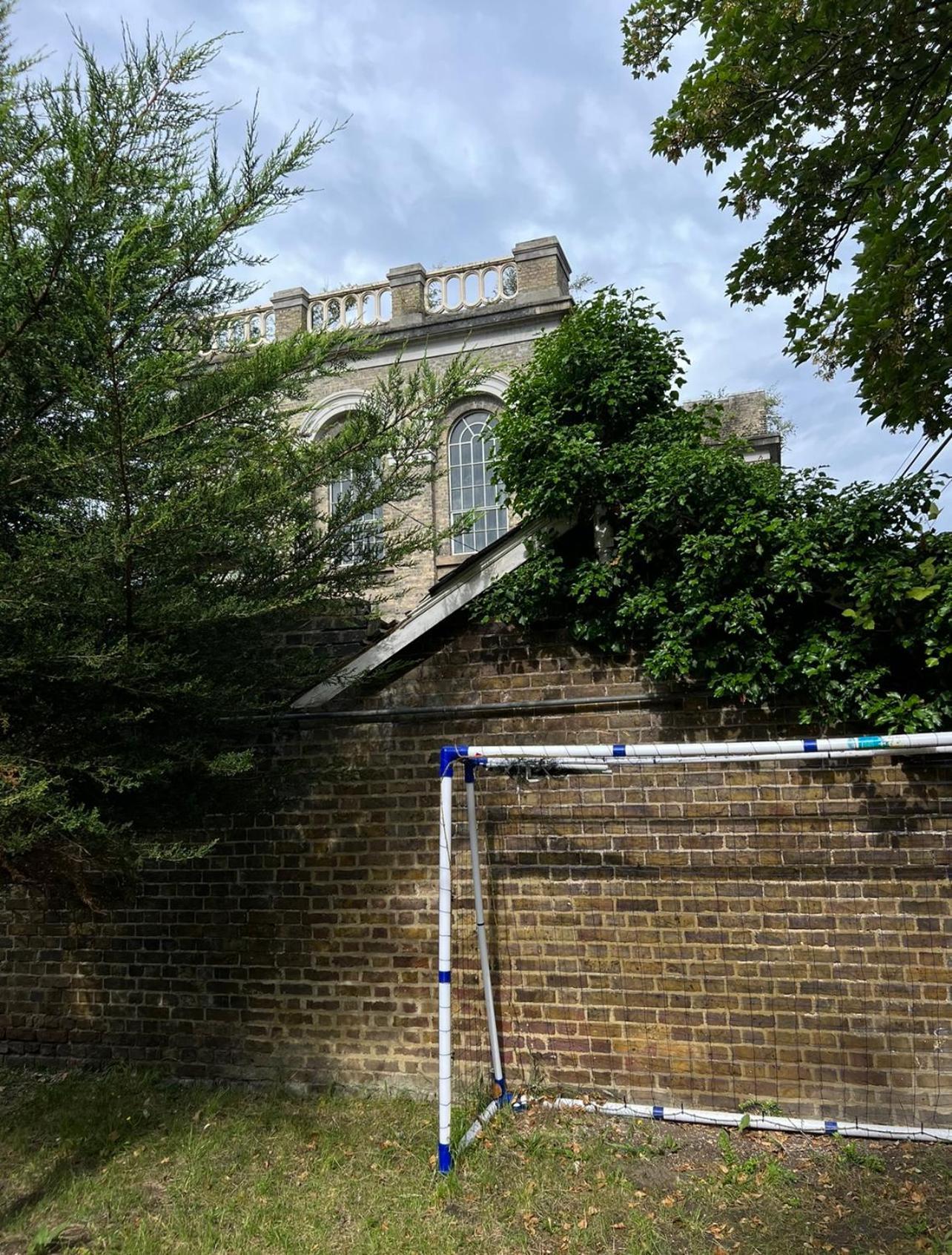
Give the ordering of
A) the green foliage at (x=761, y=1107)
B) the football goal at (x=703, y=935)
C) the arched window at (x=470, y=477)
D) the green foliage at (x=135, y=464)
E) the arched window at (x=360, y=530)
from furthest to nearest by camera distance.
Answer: the arched window at (x=470, y=477), the arched window at (x=360, y=530), the green foliage at (x=761, y=1107), the football goal at (x=703, y=935), the green foliage at (x=135, y=464)

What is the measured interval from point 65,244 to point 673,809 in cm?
511

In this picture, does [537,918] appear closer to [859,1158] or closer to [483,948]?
[483,948]

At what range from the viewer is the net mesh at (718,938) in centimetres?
573

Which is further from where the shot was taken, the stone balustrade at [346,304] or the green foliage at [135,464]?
the stone balustrade at [346,304]

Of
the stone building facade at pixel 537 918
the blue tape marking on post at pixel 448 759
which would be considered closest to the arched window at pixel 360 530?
the stone building facade at pixel 537 918

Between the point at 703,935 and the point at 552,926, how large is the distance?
107 cm

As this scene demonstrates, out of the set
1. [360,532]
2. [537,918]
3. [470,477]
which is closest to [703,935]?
[537,918]

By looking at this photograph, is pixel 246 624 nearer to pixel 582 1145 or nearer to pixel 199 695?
pixel 199 695

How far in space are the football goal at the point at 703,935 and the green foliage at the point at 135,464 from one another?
6.28ft

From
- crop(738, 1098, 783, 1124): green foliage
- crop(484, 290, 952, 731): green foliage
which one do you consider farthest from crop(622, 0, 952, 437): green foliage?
crop(738, 1098, 783, 1124): green foliage

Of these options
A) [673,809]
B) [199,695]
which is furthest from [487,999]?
[199,695]

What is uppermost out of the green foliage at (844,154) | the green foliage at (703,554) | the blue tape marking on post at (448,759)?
the green foliage at (844,154)

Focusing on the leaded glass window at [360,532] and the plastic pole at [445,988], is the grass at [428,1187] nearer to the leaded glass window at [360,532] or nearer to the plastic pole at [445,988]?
the plastic pole at [445,988]

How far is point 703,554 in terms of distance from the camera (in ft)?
20.0
